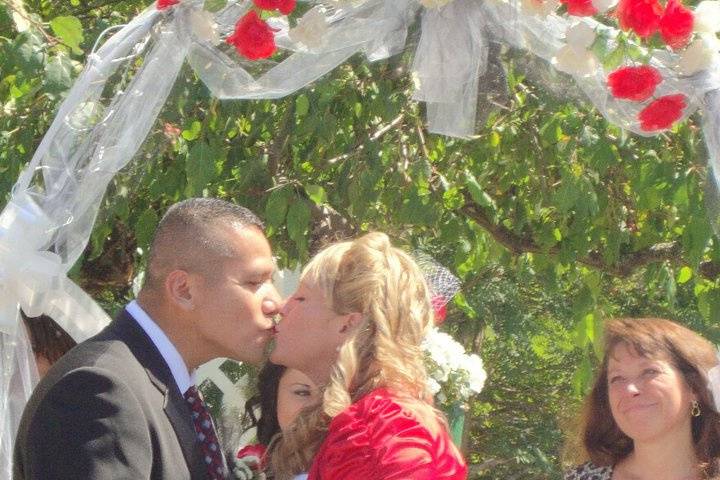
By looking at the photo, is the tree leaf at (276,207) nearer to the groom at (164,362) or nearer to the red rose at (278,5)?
the groom at (164,362)

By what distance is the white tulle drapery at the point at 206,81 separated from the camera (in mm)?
2912

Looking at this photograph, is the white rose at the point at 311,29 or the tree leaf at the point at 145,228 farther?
the tree leaf at the point at 145,228

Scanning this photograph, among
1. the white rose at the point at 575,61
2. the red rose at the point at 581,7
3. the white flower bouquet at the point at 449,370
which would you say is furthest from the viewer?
the white flower bouquet at the point at 449,370

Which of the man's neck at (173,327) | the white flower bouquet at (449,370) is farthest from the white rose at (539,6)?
the white flower bouquet at (449,370)

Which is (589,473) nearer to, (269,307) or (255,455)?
(255,455)

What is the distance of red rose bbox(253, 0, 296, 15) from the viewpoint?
2.87 meters

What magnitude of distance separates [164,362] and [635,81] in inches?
51.3

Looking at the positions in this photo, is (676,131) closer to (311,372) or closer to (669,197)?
(669,197)

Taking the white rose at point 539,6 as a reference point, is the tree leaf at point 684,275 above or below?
Answer: below

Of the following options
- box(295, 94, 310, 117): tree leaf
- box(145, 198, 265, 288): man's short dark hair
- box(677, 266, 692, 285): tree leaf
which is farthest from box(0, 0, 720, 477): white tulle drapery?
box(677, 266, 692, 285): tree leaf

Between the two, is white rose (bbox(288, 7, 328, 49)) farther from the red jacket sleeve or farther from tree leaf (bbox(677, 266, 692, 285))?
tree leaf (bbox(677, 266, 692, 285))

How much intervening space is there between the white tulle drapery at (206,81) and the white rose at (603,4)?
0.10 metres

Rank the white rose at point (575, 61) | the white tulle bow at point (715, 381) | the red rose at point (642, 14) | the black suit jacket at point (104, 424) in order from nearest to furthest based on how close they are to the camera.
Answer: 1. the black suit jacket at point (104, 424)
2. the red rose at point (642, 14)
3. the white rose at point (575, 61)
4. the white tulle bow at point (715, 381)

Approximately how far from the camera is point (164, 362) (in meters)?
2.69
